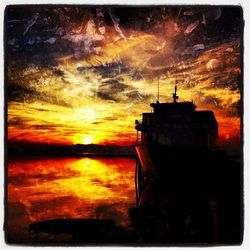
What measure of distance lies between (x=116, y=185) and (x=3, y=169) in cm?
70

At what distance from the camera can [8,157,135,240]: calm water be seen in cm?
292

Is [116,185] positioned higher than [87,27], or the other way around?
[87,27]

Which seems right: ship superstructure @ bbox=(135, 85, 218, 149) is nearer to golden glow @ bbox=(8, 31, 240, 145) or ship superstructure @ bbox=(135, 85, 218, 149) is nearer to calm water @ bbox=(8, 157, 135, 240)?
golden glow @ bbox=(8, 31, 240, 145)

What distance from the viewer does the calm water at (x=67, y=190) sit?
292cm

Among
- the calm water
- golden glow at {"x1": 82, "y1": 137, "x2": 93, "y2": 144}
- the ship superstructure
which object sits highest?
the ship superstructure

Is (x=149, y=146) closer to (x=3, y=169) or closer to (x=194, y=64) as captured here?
(x=194, y=64)

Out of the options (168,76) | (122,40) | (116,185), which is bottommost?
(116,185)

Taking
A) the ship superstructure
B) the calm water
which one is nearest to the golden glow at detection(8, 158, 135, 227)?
the calm water

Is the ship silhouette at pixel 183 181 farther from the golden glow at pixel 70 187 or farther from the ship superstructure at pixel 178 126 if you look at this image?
the golden glow at pixel 70 187

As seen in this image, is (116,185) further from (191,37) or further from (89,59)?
(191,37)

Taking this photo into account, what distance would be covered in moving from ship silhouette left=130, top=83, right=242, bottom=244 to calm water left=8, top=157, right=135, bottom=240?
0.10 meters

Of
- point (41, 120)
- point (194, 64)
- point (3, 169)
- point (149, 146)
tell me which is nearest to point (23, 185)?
point (3, 169)

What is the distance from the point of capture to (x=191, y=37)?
298 centimetres

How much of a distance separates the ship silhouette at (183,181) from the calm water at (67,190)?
4.1 inches
